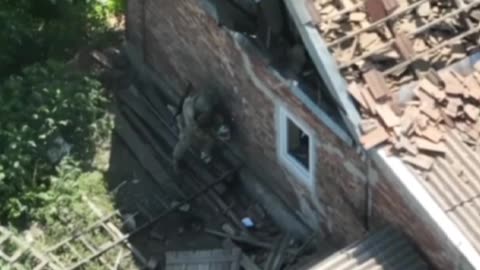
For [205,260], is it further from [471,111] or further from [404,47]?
[471,111]

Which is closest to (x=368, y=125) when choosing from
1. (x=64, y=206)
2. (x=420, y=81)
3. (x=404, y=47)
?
(x=420, y=81)

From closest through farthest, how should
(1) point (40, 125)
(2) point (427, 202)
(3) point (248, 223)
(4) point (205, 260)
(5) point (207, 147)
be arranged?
(2) point (427, 202), (4) point (205, 260), (3) point (248, 223), (1) point (40, 125), (5) point (207, 147)

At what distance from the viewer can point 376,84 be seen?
52.1 feet

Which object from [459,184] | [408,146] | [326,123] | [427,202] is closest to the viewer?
[427,202]

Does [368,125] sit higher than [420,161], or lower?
higher

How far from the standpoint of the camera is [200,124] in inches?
782

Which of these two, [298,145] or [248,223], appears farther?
[248,223]

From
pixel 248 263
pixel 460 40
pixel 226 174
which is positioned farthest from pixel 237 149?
pixel 460 40

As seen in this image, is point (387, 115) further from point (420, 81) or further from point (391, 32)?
point (391, 32)

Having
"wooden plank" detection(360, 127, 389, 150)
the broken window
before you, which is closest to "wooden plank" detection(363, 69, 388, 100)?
"wooden plank" detection(360, 127, 389, 150)

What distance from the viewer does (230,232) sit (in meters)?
19.6

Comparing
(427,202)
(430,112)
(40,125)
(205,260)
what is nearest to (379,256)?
(427,202)

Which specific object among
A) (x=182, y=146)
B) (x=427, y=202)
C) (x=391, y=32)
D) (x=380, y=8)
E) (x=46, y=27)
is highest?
(x=46, y=27)

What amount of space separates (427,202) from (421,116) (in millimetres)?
1093
